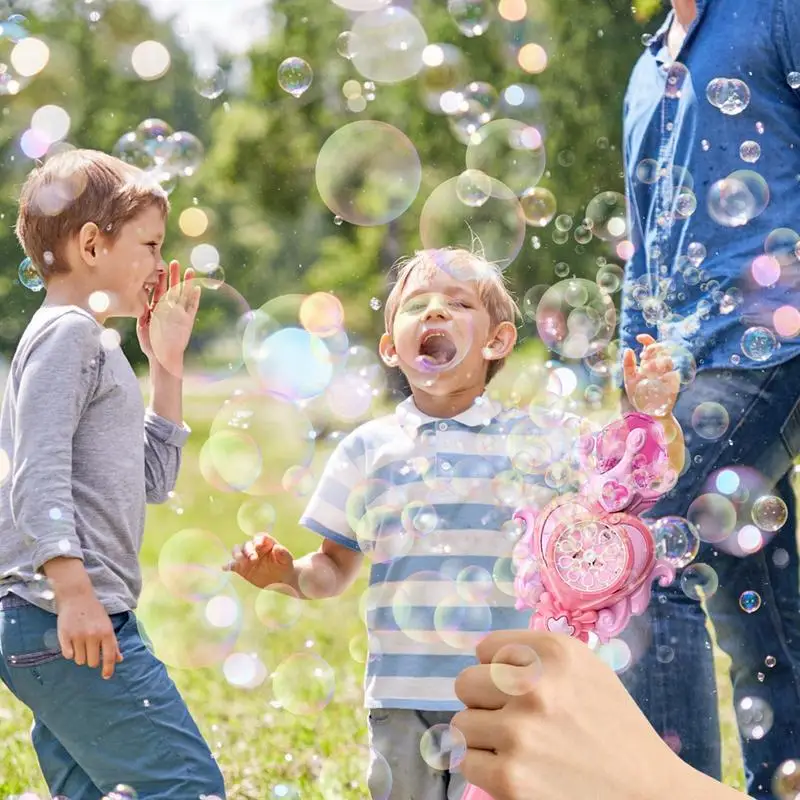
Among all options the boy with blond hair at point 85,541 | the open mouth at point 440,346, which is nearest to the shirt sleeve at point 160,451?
the boy with blond hair at point 85,541

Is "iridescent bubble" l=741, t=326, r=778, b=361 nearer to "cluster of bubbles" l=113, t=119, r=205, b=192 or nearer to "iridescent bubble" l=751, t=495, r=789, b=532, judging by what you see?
"iridescent bubble" l=751, t=495, r=789, b=532

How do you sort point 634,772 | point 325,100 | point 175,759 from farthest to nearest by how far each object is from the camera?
1. point 325,100
2. point 175,759
3. point 634,772

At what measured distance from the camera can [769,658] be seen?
2395 mm

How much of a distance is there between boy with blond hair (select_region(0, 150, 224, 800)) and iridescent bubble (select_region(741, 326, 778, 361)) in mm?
1092

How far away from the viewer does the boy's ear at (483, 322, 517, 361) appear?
2273 mm

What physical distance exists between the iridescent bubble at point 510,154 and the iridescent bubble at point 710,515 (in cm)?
170

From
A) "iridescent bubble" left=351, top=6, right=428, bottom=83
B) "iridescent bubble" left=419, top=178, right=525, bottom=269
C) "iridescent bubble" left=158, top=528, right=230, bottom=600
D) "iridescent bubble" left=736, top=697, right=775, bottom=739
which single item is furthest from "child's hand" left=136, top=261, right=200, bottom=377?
"iridescent bubble" left=351, top=6, right=428, bottom=83

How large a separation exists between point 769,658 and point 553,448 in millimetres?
634

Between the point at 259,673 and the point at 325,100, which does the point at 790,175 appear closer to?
the point at 259,673

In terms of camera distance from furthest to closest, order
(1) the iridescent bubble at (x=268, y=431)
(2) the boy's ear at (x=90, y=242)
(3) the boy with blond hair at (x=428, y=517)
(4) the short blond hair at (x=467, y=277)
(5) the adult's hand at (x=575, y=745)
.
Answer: (1) the iridescent bubble at (x=268, y=431) < (4) the short blond hair at (x=467, y=277) < (2) the boy's ear at (x=90, y=242) < (3) the boy with blond hair at (x=428, y=517) < (5) the adult's hand at (x=575, y=745)

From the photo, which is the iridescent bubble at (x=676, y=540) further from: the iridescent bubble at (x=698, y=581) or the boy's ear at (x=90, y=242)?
the boy's ear at (x=90, y=242)

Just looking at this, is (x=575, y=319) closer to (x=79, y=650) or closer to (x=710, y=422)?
(x=710, y=422)

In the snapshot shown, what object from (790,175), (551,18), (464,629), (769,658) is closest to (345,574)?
(464,629)

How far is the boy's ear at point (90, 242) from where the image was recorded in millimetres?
2184
